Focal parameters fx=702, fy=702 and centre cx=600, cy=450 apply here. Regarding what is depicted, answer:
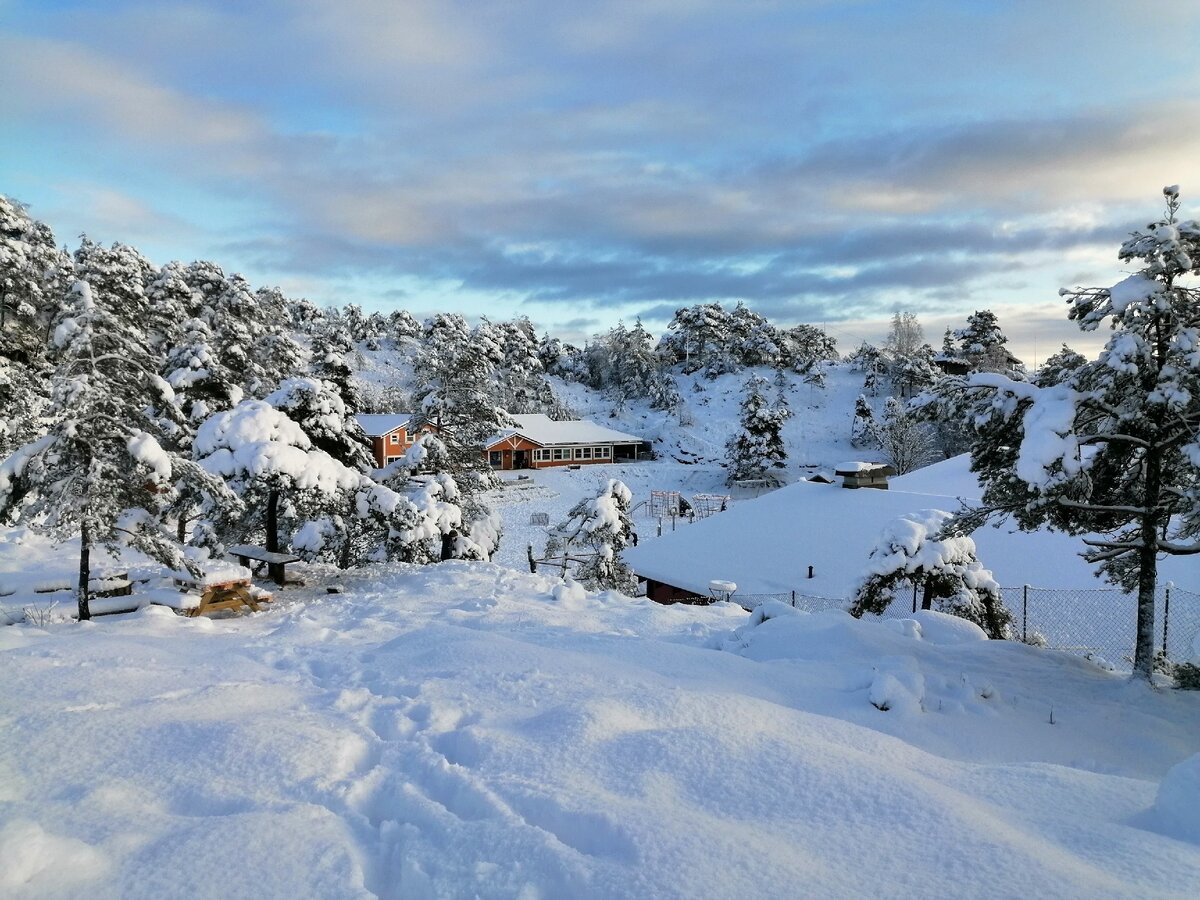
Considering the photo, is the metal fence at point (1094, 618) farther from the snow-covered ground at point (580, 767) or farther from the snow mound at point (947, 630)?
the snow-covered ground at point (580, 767)

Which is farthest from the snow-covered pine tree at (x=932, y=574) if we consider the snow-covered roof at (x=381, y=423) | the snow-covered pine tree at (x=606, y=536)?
the snow-covered roof at (x=381, y=423)

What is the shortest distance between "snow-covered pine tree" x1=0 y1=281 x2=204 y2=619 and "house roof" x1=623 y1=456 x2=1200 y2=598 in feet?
48.6

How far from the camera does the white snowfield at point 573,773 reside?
3992 mm

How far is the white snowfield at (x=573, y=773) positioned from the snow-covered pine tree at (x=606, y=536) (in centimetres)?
1107

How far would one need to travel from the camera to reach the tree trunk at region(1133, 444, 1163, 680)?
10461mm

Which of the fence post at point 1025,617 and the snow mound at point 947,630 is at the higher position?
the snow mound at point 947,630

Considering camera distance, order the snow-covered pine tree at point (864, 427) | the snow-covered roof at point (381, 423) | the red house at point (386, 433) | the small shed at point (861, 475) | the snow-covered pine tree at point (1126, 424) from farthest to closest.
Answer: the snow-covered pine tree at point (864, 427) → the red house at point (386, 433) → the snow-covered roof at point (381, 423) → the small shed at point (861, 475) → the snow-covered pine tree at point (1126, 424)

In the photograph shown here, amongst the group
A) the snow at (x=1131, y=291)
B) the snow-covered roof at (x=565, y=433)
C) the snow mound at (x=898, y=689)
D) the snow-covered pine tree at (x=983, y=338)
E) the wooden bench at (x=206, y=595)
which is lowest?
the wooden bench at (x=206, y=595)

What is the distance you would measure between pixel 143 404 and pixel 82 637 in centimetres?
433

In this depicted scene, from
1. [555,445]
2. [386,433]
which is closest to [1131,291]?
[386,433]

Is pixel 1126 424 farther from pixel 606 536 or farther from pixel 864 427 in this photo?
pixel 864 427

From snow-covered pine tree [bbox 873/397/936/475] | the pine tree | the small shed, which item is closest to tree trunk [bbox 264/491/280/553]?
the pine tree

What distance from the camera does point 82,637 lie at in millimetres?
9953

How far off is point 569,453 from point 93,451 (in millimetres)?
54334
